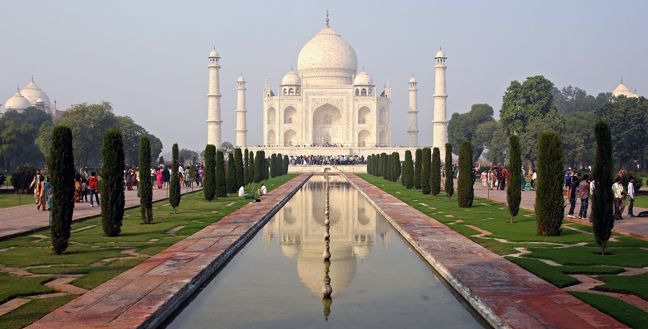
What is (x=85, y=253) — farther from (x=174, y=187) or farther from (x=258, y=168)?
(x=258, y=168)

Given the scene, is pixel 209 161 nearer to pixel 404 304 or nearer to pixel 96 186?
pixel 96 186

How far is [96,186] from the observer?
16.0m

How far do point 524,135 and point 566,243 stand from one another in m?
26.9

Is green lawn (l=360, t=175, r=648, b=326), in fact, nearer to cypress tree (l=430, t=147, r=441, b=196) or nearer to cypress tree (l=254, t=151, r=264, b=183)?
cypress tree (l=430, t=147, r=441, b=196)

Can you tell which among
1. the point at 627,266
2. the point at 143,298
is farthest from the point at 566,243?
the point at 143,298

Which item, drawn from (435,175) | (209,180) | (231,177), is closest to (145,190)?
(209,180)

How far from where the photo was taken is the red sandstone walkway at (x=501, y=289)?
16.8 feet

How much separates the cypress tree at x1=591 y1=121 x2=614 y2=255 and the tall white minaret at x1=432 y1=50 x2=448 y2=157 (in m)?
40.2

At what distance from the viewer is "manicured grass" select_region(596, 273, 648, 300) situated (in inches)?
237

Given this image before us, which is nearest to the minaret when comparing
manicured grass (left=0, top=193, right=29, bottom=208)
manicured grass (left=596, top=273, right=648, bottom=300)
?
manicured grass (left=0, top=193, right=29, bottom=208)

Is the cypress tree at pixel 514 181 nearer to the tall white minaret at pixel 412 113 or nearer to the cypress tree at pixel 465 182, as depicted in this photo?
the cypress tree at pixel 465 182

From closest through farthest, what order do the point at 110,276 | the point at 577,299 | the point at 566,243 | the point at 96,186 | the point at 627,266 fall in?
the point at 577,299 → the point at 110,276 → the point at 627,266 → the point at 566,243 → the point at 96,186

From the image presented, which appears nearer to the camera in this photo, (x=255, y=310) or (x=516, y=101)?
(x=255, y=310)

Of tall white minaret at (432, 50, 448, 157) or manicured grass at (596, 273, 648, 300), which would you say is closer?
manicured grass at (596, 273, 648, 300)
